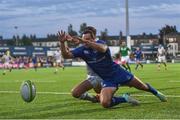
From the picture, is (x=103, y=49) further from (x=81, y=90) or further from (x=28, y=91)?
(x=28, y=91)

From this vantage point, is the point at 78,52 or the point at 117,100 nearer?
the point at 117,100

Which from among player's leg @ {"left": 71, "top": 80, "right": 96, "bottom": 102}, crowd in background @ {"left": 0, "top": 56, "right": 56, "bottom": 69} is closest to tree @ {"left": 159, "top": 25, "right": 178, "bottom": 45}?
crowd in background @ {"left": 0, "top": 56, "right": 56, "bottom": 69}

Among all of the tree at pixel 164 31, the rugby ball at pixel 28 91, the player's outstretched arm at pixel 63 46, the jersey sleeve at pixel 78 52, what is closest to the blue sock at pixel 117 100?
the jersey sleeve at pixel 78 52

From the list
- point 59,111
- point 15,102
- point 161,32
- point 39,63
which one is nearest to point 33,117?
point 59,111

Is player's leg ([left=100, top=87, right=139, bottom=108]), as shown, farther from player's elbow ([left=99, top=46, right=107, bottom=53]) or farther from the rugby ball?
the rugby ball

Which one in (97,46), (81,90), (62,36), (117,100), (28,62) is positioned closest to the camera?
(62,36)

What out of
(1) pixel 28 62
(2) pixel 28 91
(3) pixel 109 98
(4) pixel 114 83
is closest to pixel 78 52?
(4) pixel 114 83

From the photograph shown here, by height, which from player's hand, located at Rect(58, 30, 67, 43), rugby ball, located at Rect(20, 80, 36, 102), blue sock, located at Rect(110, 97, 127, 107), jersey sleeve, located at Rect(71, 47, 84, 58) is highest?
player's hand, located at Rect(58, 30, 67, 43)

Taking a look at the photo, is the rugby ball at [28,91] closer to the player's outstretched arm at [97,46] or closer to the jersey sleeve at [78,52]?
the jersey sleeve at [78,52]

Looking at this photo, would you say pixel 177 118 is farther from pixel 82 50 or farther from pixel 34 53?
pixel 34 53

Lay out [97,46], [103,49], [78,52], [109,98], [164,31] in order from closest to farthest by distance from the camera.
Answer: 1. [97,46]
2. [103,49]
3. [109,98]
4. [78,52]
5. [164,31]

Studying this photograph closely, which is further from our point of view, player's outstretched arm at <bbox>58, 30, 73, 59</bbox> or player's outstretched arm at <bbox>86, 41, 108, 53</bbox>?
player's outstretched arm at <bbox>86, 41, 108, 53</bbox>

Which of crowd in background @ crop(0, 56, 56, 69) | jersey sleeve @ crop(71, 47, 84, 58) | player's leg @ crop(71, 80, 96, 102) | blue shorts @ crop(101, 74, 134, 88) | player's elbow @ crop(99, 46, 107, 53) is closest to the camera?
player's elbow @ crop(99, 46, 107, 53)

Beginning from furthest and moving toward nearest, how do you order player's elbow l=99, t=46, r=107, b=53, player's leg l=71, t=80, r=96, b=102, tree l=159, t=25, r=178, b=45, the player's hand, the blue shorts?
tree l=159, t=25, r=178, b=45, player's leg l=71, t=80, r=96, b=102, the blue shorts, player's elbow l=99, t=46, r=107, b=53, the player's hand
